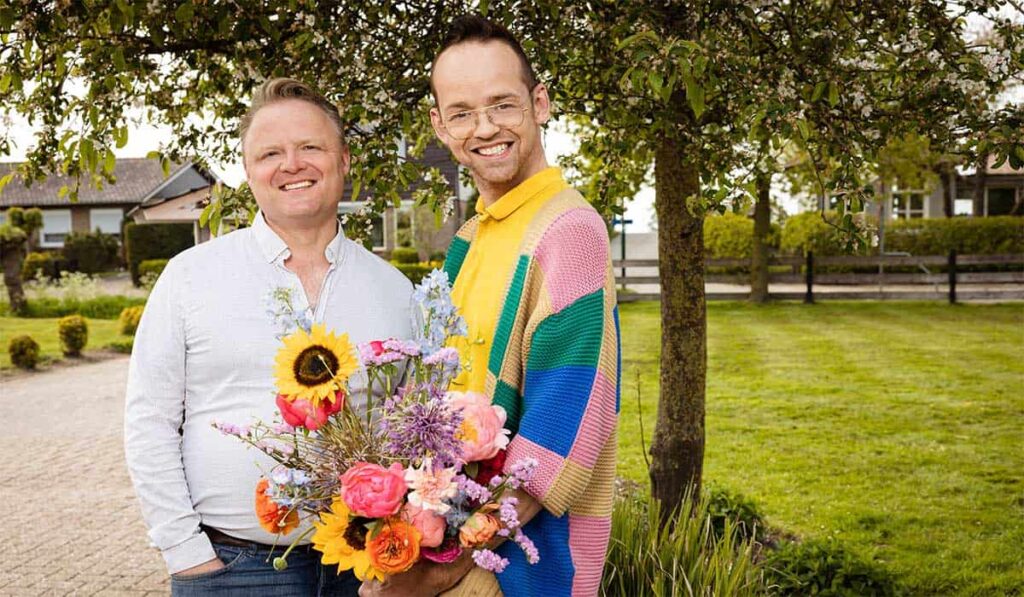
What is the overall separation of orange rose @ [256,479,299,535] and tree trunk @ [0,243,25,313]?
20871 mm

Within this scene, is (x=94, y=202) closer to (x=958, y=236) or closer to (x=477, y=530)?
(x=958, y=236)

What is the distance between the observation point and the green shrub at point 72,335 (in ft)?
53.1

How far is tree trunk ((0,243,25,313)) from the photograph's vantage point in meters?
20.6

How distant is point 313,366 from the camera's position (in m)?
1.89

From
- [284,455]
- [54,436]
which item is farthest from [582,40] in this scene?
[54,436]

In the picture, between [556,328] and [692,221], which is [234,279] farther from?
[692,221]

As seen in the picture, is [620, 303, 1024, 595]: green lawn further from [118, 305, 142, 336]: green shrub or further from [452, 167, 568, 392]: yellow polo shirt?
[118, 305, 142, 336]: green shrub

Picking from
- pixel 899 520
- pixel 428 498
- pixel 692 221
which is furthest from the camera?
pixel 899 520

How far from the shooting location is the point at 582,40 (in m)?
4.38

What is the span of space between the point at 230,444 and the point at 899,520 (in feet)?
17.6

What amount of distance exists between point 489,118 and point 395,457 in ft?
2.60

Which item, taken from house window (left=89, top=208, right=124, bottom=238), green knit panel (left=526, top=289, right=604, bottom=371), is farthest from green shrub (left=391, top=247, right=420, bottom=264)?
green knit panel (left=526, top=289, right=604, bottom=371)

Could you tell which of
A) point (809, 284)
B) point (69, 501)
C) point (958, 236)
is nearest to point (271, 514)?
point (69, 501)

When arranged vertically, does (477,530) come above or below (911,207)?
below
